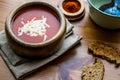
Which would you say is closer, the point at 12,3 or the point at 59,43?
the point at 59,43

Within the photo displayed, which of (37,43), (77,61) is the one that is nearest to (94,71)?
(77,61)

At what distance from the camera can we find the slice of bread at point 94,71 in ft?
2.14

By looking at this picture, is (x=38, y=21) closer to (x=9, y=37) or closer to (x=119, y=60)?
(x=9, y=37)

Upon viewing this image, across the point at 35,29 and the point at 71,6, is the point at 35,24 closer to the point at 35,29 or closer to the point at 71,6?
the point at 35,29

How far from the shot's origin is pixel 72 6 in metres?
0.76

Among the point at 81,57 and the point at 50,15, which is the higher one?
the point at 50,15

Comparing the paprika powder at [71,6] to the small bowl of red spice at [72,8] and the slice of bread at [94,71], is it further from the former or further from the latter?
the slice of bread at [94,71]

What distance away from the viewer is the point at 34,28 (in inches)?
26.1

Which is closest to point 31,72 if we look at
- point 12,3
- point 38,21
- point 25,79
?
point 25,79

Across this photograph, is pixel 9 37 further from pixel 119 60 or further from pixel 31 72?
pixel 119 60

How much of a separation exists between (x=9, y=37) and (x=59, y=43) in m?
0.12

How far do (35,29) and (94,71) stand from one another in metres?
0.17

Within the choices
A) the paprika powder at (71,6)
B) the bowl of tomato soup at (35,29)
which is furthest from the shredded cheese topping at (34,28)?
the paprika powder at (71,6)

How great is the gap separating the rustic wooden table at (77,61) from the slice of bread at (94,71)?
13 millimetres
